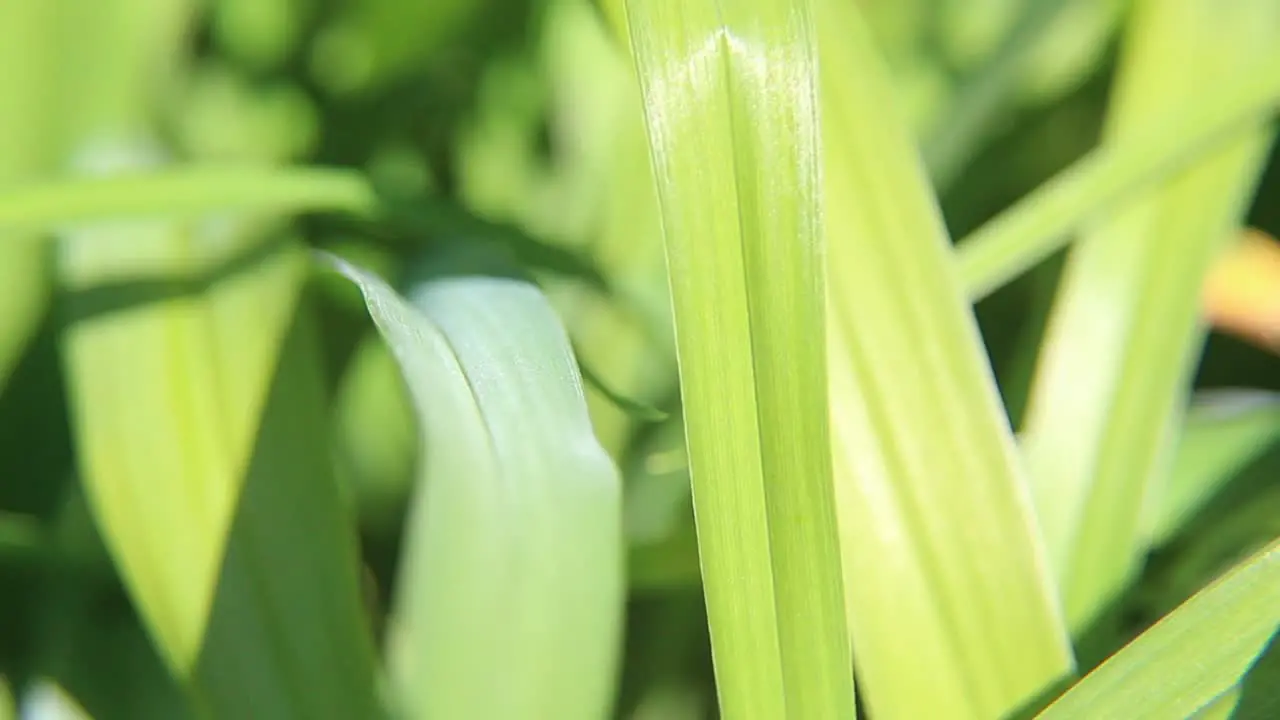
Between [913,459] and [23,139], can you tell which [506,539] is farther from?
[23,139]

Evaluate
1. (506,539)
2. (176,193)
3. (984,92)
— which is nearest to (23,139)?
(176,193)

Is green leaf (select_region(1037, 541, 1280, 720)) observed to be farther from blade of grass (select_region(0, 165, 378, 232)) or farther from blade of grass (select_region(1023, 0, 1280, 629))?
blade of grass (select_region(0, 165, 378, 232))

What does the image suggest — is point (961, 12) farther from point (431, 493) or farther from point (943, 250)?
point (431, 493)

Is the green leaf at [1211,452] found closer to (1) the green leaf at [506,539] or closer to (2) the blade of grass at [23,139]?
(1) the green leaf at [506,539]

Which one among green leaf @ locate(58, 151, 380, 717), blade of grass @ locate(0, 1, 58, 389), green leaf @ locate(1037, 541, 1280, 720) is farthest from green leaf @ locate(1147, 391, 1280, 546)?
blade of grass @ locate(0, 1, 58, 389)

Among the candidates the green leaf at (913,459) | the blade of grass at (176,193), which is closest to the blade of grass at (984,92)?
the green leaf at (913,459)

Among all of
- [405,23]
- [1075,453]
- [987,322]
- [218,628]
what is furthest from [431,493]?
[987,322]
